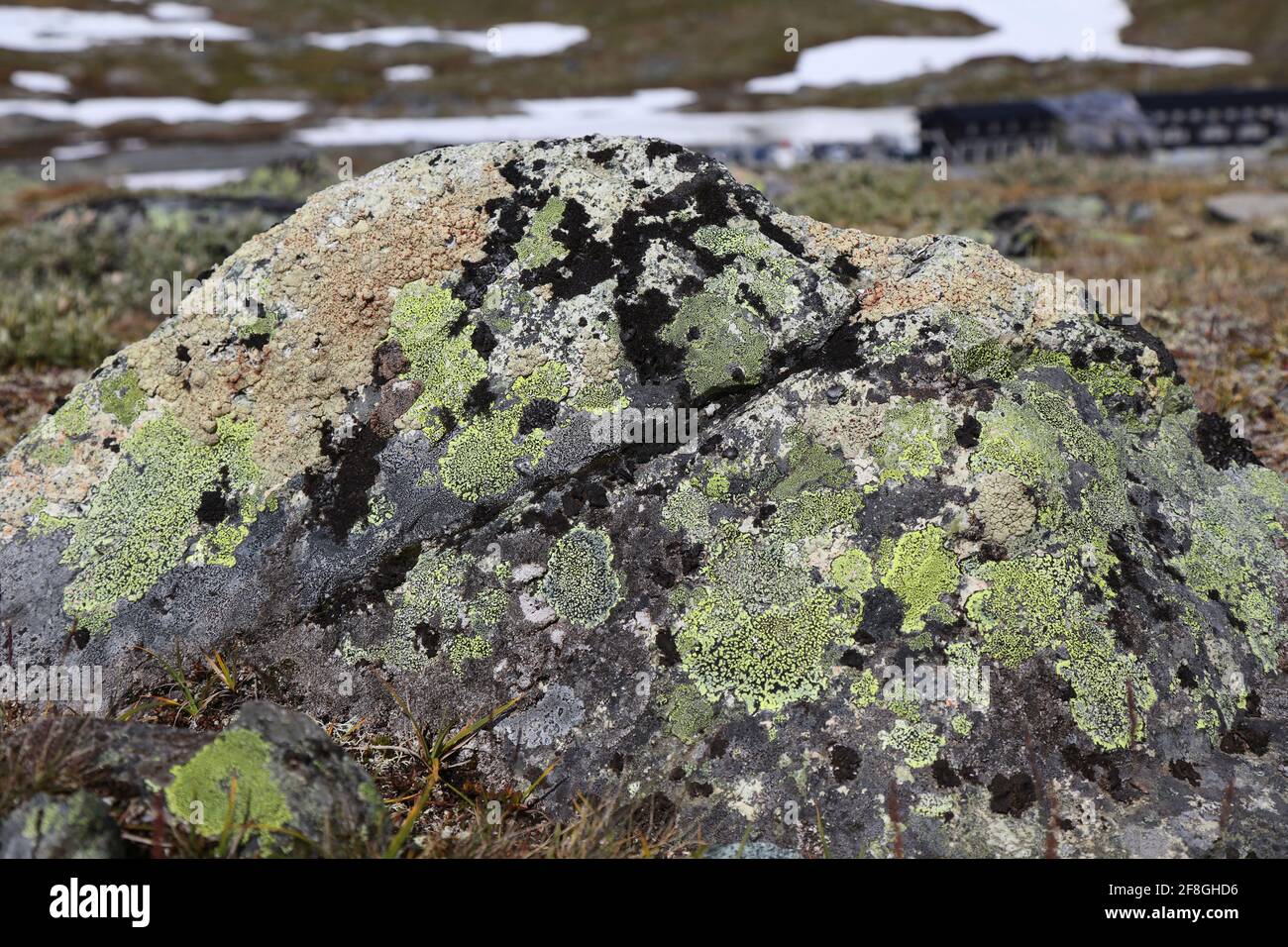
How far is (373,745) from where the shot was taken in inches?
131

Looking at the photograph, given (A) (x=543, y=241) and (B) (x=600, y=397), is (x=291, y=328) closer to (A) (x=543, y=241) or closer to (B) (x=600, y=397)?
(A) (x=543, y=241)

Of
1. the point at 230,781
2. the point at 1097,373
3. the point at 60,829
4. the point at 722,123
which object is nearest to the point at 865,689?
the point at 1097,373

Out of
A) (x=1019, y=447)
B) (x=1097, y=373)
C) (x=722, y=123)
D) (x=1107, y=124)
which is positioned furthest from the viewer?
(x=722, y=123)

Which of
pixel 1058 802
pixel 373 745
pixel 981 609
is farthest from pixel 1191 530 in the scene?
pixel 373 745

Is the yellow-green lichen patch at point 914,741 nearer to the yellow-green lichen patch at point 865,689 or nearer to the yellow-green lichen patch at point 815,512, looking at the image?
the yellow-green lichen patch at point 865,689

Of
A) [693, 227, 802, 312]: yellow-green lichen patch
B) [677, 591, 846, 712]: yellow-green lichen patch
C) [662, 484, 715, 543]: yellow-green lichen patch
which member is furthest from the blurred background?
[662, 484, 715, 543]: yellow-green lichen patch

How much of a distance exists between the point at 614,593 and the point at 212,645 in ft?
5.26

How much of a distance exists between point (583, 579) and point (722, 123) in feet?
295

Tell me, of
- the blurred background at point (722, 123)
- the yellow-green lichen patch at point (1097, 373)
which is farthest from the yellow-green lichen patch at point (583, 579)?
the blurred background at point (722, 123)

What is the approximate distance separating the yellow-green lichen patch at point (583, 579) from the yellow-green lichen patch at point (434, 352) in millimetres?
764

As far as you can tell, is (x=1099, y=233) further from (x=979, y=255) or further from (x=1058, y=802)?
(x=1058, y=802)

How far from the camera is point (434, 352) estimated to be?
3943mm

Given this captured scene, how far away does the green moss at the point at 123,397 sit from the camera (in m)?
4.03

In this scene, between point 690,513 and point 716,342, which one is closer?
point 690,513
